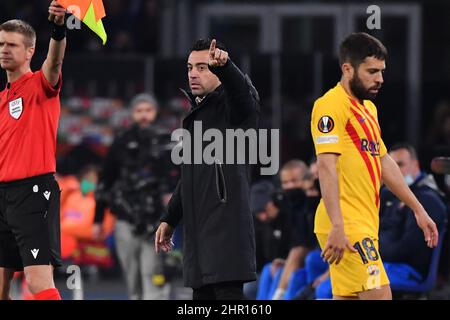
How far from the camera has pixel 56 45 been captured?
7828 mm

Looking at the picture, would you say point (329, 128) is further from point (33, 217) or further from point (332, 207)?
point (33, 217)

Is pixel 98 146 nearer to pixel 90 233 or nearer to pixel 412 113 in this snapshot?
pixel 90 233

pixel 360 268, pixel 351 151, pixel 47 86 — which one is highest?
pixel 47 86

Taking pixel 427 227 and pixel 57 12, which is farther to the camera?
pixel 57 12

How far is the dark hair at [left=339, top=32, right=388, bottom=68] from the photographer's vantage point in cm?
745

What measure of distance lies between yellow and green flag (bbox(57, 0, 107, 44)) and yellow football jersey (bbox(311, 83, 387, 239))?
1.32 m

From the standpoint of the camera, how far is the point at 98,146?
1670 centimetres

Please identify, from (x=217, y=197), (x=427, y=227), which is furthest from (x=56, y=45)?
(x=427, y=227)

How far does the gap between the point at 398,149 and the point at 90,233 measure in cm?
580

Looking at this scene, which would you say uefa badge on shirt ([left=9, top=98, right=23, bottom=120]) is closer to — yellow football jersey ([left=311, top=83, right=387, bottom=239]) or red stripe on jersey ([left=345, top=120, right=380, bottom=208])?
yellow football jersey ([left=311, top=83, right=387, bottom=239])

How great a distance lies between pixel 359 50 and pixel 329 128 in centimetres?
46

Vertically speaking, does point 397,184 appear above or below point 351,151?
below

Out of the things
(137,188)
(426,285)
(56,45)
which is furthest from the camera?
(137,188)

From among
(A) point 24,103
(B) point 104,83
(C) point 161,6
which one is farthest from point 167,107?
(A) point 24,103
